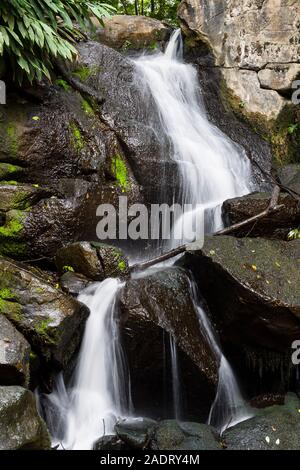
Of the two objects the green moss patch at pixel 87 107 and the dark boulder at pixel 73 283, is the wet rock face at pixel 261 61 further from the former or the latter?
the dark boulder at pixel 73 283

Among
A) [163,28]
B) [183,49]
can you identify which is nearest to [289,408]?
[183,49]

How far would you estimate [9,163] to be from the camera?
5.77 metres

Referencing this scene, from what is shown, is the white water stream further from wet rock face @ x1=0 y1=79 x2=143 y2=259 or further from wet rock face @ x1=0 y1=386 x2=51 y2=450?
wet rock face @ x1=0 y1=386 x2=51 y2=450

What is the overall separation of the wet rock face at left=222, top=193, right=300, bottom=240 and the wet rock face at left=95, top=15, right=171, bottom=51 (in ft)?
18.7

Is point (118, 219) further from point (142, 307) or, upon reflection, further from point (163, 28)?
point (163, 28)

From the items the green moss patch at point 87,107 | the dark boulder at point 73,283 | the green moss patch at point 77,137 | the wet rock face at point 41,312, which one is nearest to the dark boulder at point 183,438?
the wet rock face at point 41,312

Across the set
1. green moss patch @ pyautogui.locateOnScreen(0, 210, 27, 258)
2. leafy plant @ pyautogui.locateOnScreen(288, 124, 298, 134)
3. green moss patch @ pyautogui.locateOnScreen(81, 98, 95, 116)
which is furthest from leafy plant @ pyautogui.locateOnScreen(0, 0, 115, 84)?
leafy plant @ pyautogui.locateOnScreen(288, 124, 298, 134)

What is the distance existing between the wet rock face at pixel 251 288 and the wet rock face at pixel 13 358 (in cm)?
208

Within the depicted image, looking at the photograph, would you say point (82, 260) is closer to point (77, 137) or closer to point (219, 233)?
point (219, 233)

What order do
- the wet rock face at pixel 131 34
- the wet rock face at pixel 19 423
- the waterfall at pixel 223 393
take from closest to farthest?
1. the wet rock face at pixel 19 423
2. the waterfall at pixel 223 393
3. the wet rock face at pixel 131 34

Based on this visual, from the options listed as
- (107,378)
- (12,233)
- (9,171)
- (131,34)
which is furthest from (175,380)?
(131,34)

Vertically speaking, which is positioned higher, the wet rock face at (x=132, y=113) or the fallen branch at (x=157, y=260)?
the wet rock face at (x=132, y=113)

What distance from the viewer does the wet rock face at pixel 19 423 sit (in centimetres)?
287

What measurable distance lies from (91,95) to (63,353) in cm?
445
